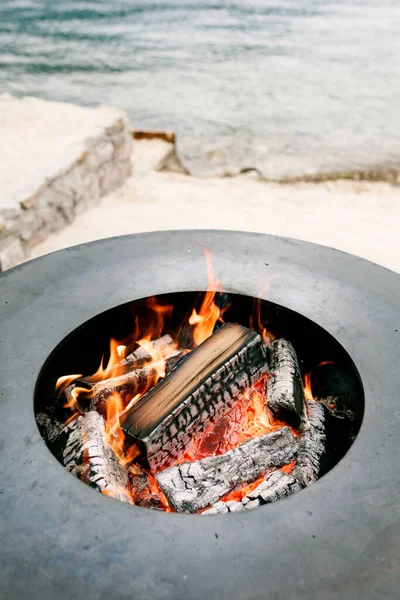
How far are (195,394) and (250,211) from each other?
11.3 ft

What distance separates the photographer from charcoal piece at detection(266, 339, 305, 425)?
1886mm

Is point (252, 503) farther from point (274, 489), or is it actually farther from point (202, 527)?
point (202, 527)

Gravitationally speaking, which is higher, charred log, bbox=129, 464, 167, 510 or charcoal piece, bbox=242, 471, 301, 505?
charcoal piece, bbox=242, 471, 301, 505

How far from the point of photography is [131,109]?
809cm

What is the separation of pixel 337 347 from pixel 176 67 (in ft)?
31.0

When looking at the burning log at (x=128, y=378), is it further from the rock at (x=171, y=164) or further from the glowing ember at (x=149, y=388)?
the rock at (x=171, y=164)

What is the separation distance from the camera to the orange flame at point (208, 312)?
6.77ft

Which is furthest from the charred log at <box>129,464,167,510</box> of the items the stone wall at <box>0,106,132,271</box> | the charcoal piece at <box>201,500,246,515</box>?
the stone wall at <box>0,106,132,271</box>

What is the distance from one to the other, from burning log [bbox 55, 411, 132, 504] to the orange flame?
591 millimetres

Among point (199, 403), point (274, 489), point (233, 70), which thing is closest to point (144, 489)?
point (199, 403)

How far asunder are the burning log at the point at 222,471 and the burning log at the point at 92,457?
0.43 feet

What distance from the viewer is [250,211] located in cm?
494

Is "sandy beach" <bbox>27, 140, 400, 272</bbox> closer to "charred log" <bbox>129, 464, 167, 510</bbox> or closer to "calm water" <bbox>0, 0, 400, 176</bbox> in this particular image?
"calm water" <bbox>0, 0, 400, 176</bbox>

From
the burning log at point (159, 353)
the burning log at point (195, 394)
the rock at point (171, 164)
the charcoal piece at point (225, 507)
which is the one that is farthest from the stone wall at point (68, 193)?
the charcoal piece at point (225, 507)
